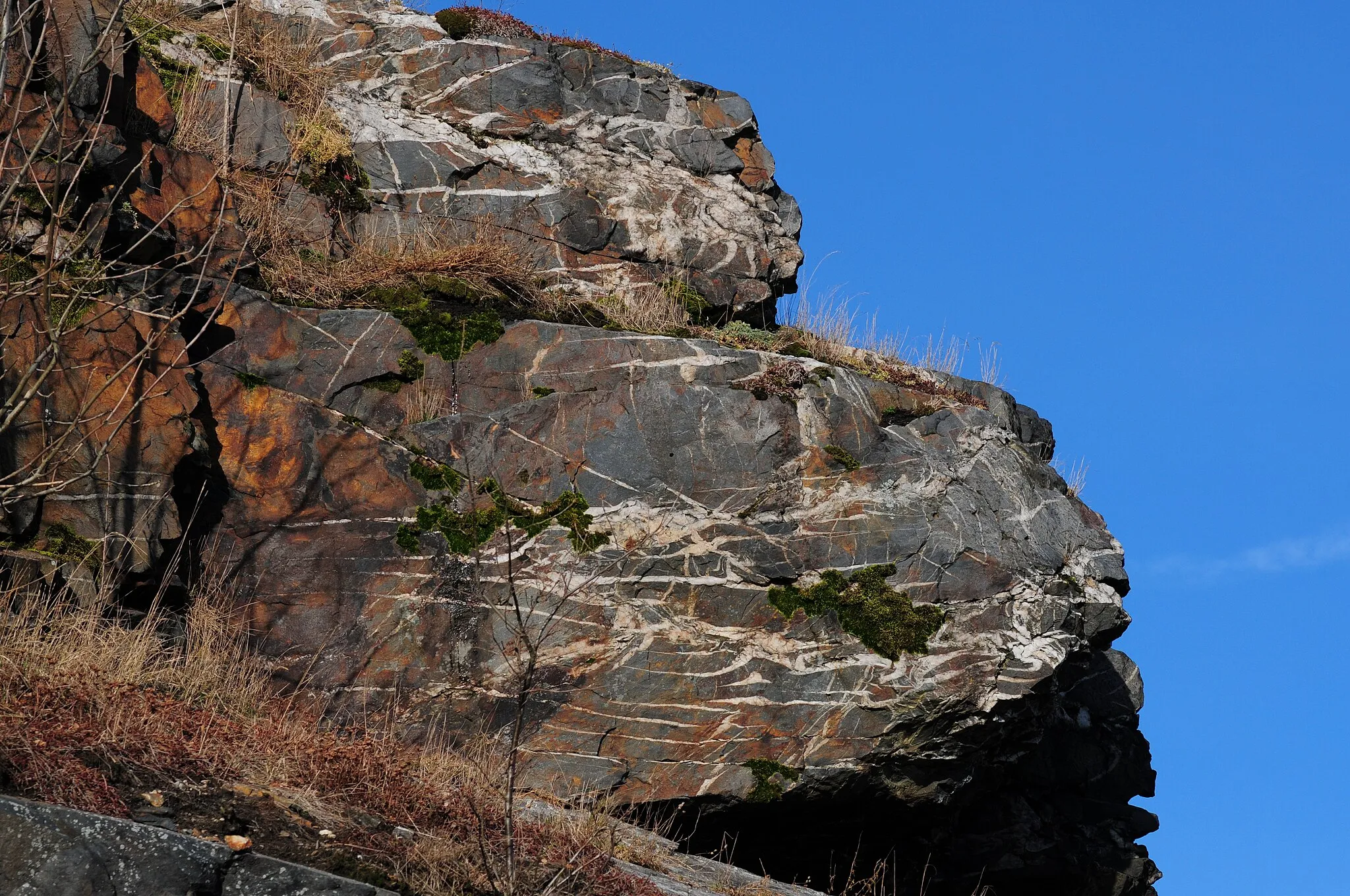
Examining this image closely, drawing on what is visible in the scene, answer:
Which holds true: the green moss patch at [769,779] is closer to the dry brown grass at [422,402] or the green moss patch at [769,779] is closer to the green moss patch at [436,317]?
the dry brown grass at [422,402]

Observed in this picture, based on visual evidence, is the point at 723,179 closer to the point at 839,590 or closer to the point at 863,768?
the point at 839,590

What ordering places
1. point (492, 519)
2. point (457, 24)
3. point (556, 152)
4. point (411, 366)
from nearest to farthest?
point (492, 519)
point (411, 366)
point (556, 152)
point (457, 24)

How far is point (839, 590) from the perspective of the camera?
12.0 m

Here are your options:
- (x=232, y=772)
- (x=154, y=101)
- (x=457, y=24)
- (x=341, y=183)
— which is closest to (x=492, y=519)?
(x=232, y=772)

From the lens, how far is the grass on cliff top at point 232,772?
7.30 meters

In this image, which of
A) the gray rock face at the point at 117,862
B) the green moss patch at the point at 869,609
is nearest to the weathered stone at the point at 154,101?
the green moss patch at the point at 869,609

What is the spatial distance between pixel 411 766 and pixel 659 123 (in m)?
9.46

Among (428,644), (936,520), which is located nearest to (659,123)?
(936,520)

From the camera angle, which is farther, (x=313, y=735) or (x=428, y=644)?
(x=428, y=644)

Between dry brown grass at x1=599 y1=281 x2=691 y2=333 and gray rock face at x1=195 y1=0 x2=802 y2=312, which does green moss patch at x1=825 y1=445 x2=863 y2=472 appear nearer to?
dry brown grass at x1=599 y1=281 x2=691 y2=333

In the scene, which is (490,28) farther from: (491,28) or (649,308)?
(649,308)

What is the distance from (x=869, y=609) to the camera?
12.0 m

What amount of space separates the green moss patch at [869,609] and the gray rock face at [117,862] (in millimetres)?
5882

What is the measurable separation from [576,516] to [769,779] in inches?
111
